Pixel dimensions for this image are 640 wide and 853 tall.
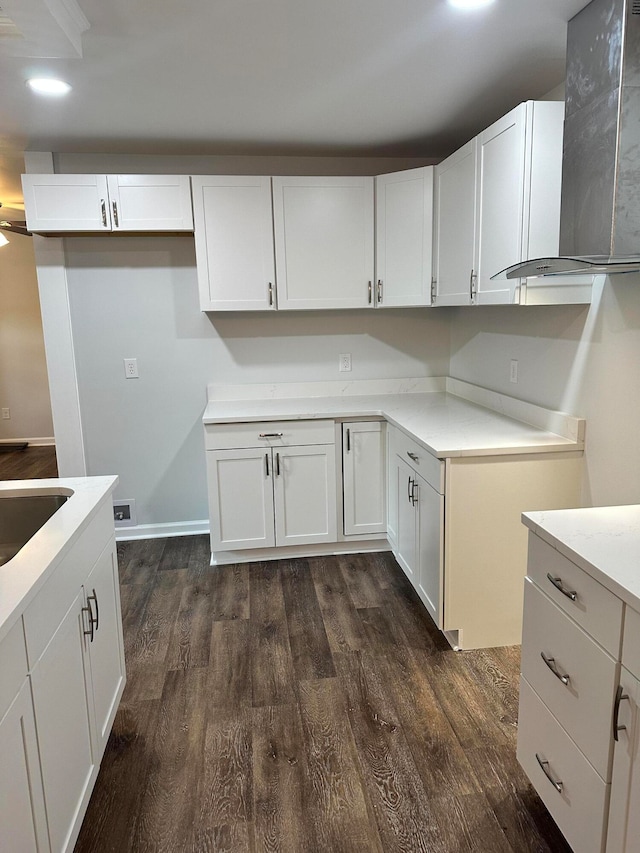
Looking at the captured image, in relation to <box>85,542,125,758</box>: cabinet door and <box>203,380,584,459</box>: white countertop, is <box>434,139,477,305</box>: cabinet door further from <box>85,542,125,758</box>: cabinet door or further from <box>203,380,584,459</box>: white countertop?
<box>85,542,125,758</box>: cabinet door

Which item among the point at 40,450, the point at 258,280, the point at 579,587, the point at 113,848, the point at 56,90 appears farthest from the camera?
the point at 40,450

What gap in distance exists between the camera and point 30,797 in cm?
121

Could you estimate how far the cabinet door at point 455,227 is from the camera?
269 cm

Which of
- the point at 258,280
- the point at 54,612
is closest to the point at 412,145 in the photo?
the point at 258,280

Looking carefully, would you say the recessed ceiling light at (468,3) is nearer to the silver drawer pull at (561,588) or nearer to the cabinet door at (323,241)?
the cabinet door at (323,241)

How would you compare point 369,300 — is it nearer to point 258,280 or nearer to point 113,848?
point 258,280

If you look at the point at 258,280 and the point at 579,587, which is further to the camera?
the point at 258,280

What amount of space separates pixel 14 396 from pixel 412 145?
→ 5.19 m

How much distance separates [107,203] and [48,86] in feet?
2.86

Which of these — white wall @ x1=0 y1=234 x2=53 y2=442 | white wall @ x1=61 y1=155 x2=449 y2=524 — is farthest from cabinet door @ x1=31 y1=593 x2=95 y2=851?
white wall @ x1=0 y1=234 x2=53 y2=442

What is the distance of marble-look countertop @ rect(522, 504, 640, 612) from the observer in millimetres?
1243

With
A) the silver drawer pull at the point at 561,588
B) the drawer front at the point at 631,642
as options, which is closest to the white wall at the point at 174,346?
the silver drawer pull at the point at 561,588

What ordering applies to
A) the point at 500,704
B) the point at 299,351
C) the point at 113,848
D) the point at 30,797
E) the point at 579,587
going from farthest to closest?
the point at 299,351 < the point at 500,704 < the point at 113,848 < the point at 579,587 < the point at 30,797

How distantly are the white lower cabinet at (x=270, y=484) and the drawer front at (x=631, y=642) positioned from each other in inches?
86.3
